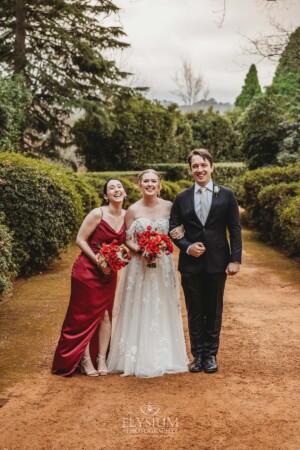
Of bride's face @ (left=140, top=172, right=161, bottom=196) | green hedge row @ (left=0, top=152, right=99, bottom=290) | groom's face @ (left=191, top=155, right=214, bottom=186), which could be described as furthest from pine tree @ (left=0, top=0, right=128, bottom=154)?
groom's face @ (left=191, top=155, right=214, bottom=186)

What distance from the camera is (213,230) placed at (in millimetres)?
5047

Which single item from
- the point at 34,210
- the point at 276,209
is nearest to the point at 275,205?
the point at 276,209

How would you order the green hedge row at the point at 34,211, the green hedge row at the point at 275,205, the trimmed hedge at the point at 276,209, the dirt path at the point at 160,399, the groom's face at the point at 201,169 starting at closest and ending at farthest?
the dirt path at the point at 160,399 → the groom's face at the point at 201,169 → the green hedge row at the point at 34,211 → the green hedge row at the point at 275,205 → the trimmed hedge at the point at 276,209

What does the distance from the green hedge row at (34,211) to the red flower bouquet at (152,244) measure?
12.7 ft

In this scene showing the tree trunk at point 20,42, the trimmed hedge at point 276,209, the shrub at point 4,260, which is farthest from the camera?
the tree trunk at point 20,42

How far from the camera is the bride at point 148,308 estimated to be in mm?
5078

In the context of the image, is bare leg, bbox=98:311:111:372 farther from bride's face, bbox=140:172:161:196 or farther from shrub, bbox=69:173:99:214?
shrub, bbox=69:173:99:214

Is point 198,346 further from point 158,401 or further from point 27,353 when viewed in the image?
point 27,353

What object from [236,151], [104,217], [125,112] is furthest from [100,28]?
[104,217]

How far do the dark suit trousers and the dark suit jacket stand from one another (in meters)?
0.10

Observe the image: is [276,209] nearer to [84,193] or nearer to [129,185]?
[84,193]

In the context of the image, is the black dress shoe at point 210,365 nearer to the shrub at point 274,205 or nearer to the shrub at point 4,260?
the shrub at point 4,260

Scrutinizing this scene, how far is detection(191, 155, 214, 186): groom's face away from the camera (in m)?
4.99

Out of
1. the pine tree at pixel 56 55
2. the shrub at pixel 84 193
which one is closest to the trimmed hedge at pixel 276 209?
the shrub at pixel 84 193
